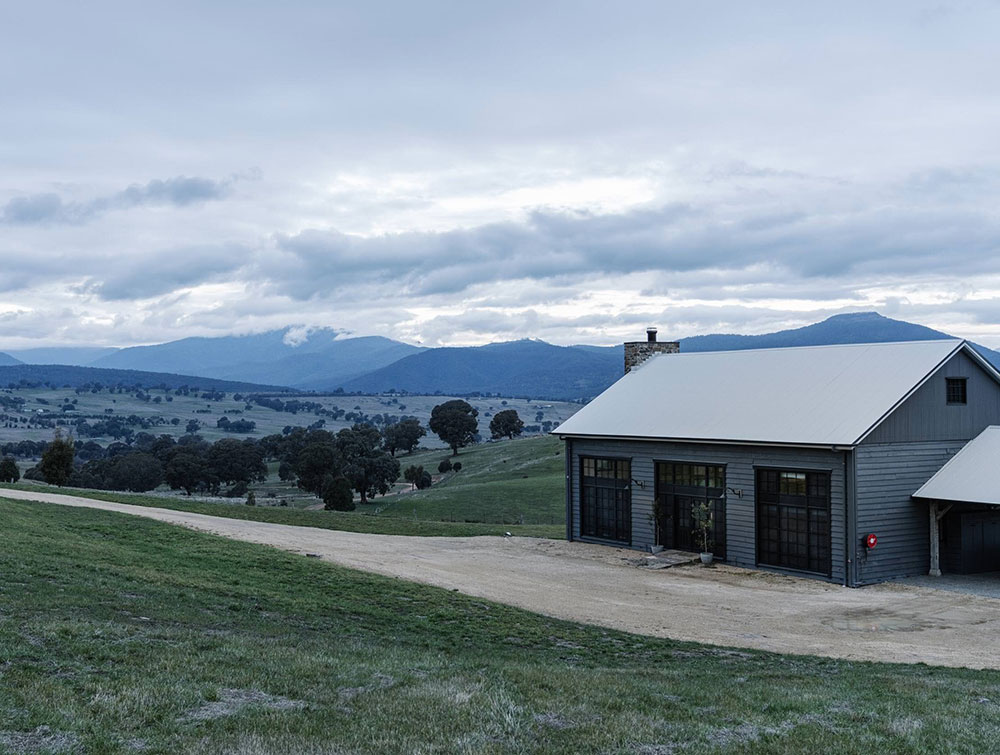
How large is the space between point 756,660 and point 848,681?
321cm

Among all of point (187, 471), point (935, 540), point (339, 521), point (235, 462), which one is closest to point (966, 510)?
point (935, 540)

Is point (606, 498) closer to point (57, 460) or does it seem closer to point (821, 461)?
point (821, 461)

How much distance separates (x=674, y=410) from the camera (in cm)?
3606

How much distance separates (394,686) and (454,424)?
12119cm

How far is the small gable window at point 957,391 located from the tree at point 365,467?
71000mm

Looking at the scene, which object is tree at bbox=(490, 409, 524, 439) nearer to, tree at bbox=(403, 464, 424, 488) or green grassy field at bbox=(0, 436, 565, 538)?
green grassy field at bbox=(0, 436, 565, 538)

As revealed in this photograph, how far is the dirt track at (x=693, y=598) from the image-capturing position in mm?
21188

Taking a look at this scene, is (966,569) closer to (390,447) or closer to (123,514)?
(123,514)

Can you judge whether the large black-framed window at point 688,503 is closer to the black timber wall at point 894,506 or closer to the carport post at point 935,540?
the black timber wall at point 894,506

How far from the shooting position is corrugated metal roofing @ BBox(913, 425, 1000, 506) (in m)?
28.3

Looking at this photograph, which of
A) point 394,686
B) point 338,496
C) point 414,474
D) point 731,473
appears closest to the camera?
point 394,686

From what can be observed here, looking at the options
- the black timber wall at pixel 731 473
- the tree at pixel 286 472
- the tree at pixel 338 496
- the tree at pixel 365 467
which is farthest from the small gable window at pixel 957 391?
the tree at pixel 286 472

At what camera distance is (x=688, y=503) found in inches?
1351

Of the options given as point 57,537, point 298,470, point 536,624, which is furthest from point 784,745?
point 298,470
